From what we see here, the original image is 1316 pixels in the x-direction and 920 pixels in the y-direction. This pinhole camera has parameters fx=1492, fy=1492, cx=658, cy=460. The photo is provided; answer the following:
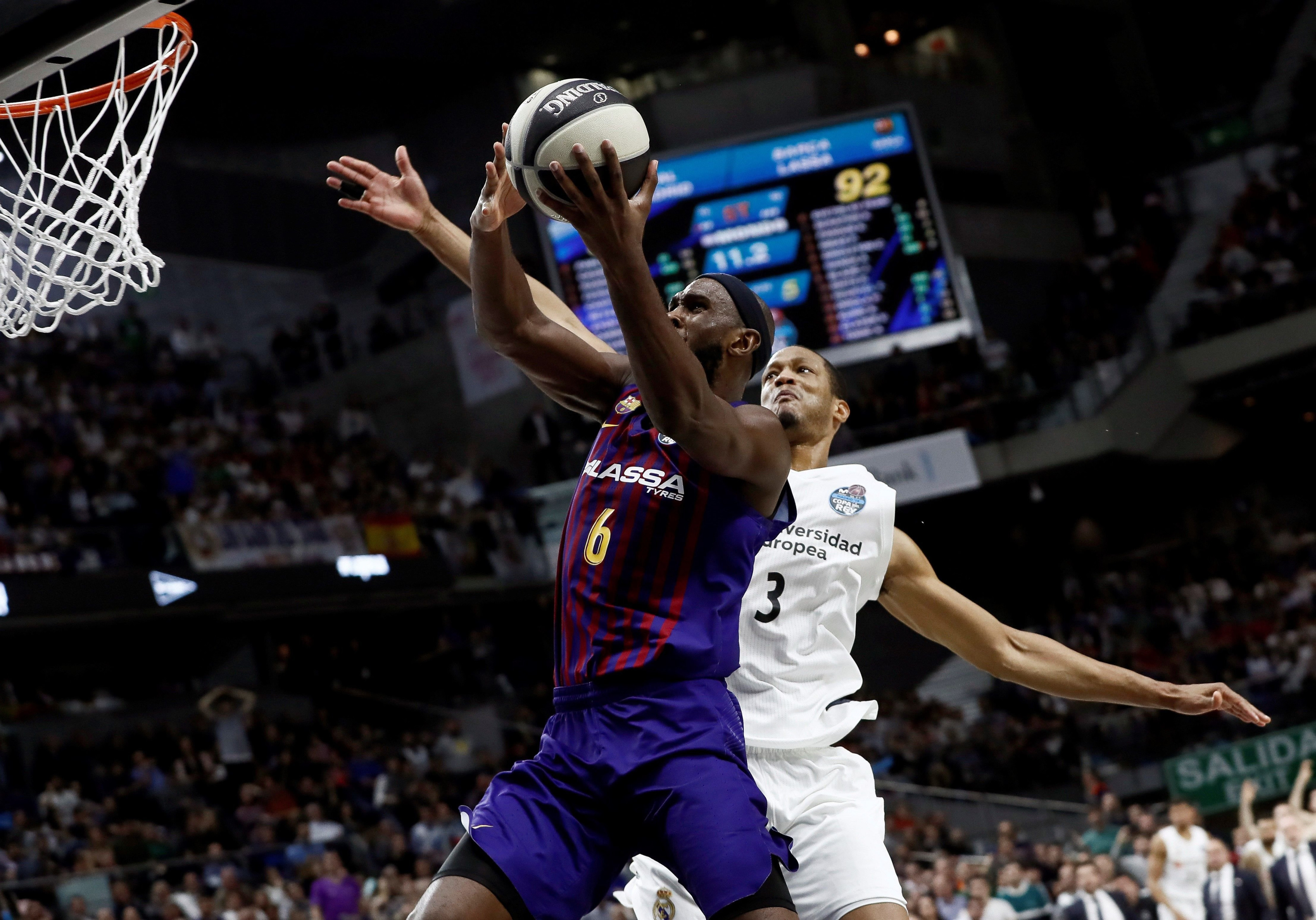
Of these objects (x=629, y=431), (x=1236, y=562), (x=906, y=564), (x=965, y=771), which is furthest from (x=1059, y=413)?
(x=629, y=431)

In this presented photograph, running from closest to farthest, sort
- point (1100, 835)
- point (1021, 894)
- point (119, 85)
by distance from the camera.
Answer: point (119, 85) → point (1021, 894) → point (1100, 835)

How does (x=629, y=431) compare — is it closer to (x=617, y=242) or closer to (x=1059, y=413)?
(x=617, y=242)

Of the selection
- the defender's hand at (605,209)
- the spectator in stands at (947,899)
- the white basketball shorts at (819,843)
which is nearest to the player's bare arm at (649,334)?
the defender's hand at (605,209)

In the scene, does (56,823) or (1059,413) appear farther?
(1059,413)

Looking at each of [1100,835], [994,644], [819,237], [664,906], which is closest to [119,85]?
[664,906]

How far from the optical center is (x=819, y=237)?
1538 cm

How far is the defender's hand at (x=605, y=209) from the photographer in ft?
9.41

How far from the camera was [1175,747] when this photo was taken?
1553 centimetres

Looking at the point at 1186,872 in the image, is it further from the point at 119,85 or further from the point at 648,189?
the point at 648,189

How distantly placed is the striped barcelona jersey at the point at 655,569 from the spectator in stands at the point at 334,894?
29.9ft

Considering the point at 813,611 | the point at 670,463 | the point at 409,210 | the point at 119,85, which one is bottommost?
the point at 813,611

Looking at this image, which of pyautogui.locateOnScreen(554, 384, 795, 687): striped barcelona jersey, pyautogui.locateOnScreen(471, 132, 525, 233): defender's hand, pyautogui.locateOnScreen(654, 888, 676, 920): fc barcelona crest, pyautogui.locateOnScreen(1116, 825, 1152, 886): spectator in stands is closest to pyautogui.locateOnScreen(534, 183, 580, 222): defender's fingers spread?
pyautogui.locateOnScreen(471, 132, 525, 233): defender's hand

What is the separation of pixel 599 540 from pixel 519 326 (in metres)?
0.57

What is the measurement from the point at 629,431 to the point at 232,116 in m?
20.2
